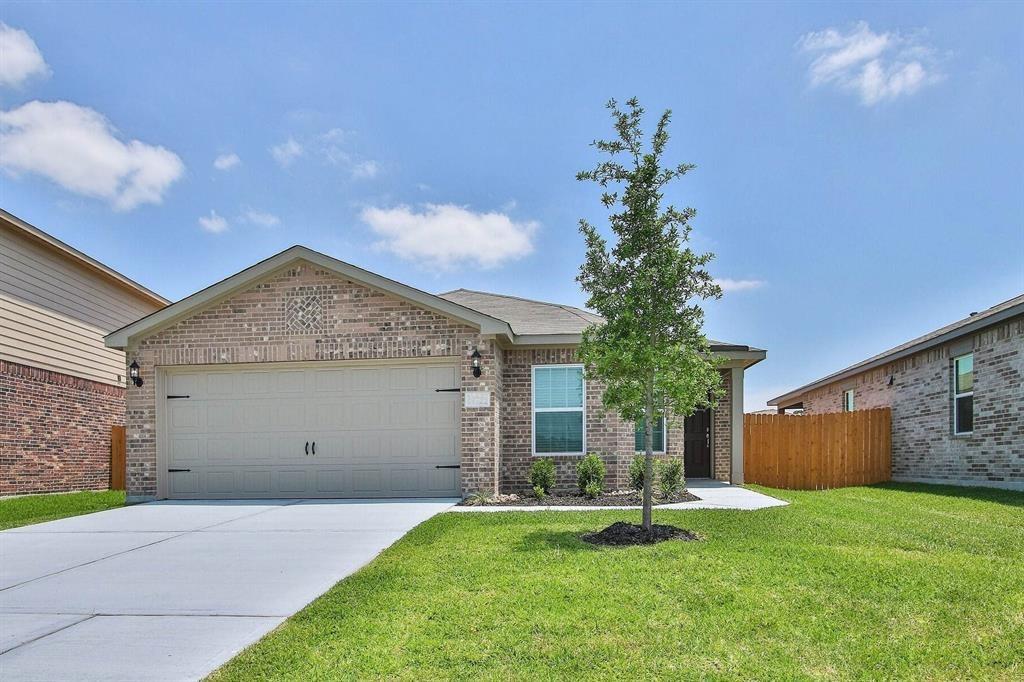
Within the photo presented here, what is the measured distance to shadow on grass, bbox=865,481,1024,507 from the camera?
9769 mm

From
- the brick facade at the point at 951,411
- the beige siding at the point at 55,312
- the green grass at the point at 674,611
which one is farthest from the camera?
the beige siding at the point at 55,312

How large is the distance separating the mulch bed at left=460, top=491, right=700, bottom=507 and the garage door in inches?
41.8

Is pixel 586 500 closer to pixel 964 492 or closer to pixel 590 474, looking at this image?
pixel 590 474

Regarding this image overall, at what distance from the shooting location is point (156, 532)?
25.8ft

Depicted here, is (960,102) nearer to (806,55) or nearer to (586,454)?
(806,55)

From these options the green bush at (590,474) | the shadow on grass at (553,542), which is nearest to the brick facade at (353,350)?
the green bush at (590,474)

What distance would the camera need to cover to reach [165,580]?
5.52 meters

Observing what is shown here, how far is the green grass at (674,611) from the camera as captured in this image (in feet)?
11.4

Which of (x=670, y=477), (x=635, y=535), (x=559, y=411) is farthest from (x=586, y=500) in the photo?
(x=635, y=535)

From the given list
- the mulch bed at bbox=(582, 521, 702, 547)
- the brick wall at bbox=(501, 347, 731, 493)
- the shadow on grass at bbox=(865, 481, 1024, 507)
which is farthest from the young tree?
the shadow on grass at bbox=(865, 481, 1024, 507)

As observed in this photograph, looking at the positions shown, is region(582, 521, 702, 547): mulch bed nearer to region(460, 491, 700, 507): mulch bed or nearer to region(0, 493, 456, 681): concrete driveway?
region(0, 493, 456, 681): concrete driveway

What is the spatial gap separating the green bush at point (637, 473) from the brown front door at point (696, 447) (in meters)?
3.39

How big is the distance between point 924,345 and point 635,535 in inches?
412

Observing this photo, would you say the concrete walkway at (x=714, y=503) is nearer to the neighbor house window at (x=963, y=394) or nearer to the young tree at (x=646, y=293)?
the young tree at (x=646, y=293)
